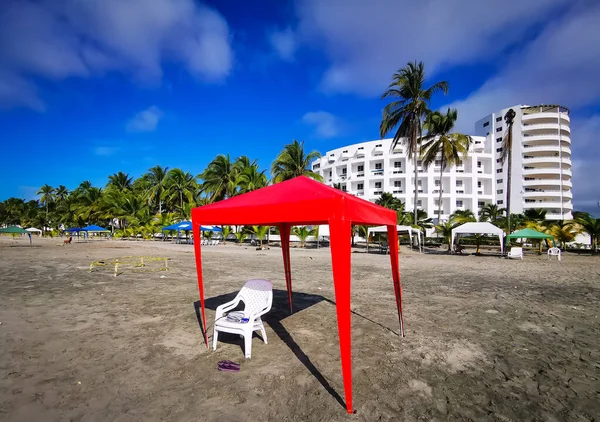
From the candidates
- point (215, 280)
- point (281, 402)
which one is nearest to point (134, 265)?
point (215, 280)

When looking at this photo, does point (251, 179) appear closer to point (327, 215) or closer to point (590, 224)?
point (590, 224)

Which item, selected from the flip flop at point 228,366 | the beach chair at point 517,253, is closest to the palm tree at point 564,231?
the beach chair at point 517,253

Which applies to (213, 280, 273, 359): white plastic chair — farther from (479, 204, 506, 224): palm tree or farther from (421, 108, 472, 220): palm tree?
(479, 204, 506, 224): palm tree

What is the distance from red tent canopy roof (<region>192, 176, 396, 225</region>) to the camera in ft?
11.4

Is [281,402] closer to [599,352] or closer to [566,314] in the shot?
[599,352]

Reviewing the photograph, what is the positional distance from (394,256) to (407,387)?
211 cm

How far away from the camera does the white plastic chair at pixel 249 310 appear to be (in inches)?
182

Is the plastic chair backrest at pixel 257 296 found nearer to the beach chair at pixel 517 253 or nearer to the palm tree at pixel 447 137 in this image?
the beach chair at pixel 517 253

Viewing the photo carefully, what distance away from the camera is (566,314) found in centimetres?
716

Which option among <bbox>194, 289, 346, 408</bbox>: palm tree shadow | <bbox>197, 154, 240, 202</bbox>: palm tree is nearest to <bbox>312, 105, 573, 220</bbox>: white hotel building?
<bbox>197, 154, 240, 202</bbox>: palm tree

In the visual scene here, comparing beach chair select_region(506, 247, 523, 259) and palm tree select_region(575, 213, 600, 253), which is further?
palm tree select_region(575, 213, 600, 253)

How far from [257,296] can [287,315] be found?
5.58ft

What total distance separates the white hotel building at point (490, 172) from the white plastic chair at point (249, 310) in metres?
55.1

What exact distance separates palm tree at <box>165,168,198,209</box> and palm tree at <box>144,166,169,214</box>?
2983 mm
